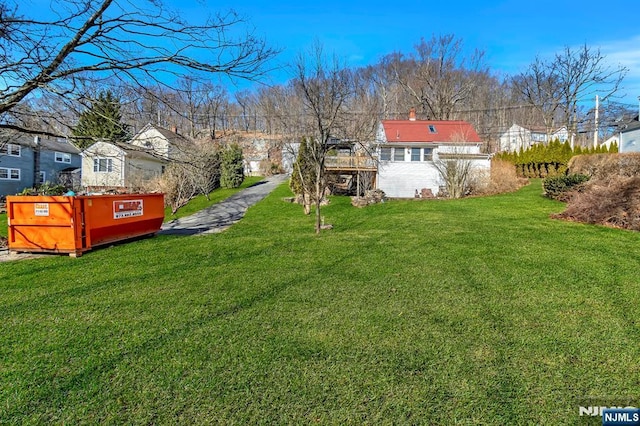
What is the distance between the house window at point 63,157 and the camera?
35312 millimetres

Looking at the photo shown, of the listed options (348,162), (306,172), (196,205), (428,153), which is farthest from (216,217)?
(428,153)

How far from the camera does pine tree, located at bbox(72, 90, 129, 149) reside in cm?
653

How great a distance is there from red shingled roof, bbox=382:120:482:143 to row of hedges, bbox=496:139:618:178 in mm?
3638

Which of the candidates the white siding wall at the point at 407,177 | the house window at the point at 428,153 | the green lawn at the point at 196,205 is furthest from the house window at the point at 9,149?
the house window at the point at 428,153

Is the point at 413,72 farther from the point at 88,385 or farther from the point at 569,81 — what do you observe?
the point at 88,385

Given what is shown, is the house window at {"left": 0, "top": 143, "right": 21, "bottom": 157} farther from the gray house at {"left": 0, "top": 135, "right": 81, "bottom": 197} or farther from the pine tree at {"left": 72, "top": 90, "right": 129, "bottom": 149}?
the pine tree at {"left": 72, "top": 90, "right": 129, "bottom": 149}

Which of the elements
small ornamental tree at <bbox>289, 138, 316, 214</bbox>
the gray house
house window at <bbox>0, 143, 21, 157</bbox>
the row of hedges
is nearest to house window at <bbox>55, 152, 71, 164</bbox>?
the gray house

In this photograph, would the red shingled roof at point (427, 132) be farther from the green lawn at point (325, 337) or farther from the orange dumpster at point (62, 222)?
the orange dumpster at point (62, 222)

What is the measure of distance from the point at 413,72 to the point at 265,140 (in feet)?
74.4

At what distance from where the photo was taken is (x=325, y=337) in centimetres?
335

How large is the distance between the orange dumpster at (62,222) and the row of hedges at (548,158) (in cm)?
2250

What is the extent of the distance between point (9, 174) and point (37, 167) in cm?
264

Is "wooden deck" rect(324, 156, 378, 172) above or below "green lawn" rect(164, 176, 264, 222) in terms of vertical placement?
above

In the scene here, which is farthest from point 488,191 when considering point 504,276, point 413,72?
point 413,72
